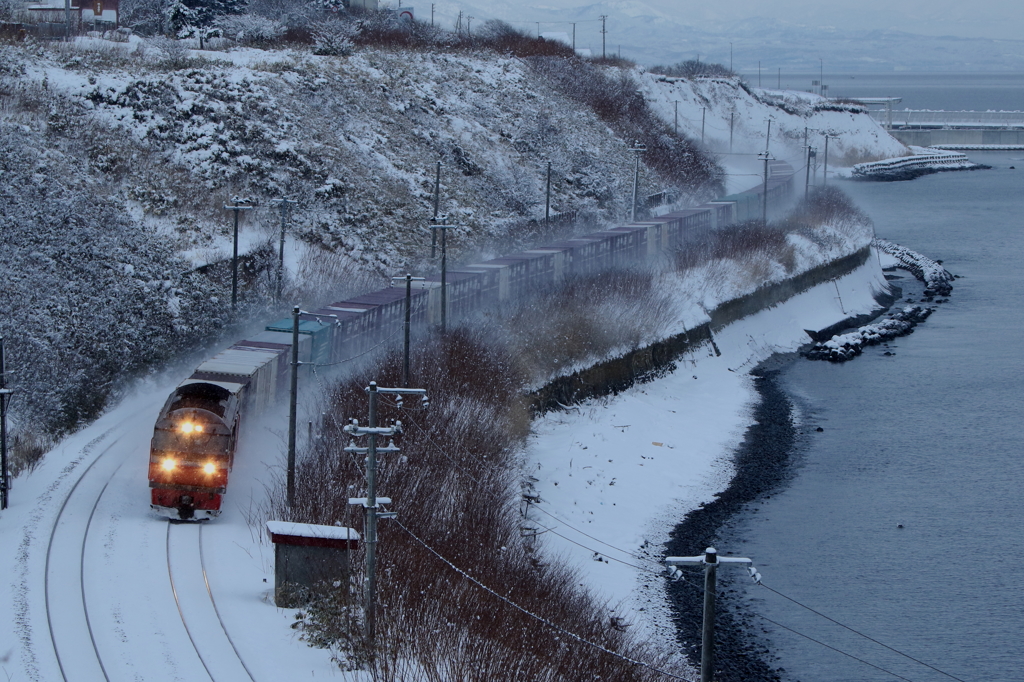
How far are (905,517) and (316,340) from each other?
21.2 meters

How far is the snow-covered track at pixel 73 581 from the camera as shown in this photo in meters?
19.1

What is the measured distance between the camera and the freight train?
26.0 meters

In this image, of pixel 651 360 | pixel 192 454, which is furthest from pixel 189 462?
pixel 651 360

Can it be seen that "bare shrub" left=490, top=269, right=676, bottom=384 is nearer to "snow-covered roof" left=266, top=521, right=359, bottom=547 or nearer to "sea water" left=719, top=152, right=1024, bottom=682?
"sea water" left=719, top=152, right=1024, bottom=682

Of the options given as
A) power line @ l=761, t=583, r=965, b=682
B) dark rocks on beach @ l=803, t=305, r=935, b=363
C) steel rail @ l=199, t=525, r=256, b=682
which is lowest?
power line @ l=761, t=583, r=965, b=682

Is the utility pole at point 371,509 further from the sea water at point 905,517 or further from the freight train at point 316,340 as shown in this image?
the sea water at point 905,517

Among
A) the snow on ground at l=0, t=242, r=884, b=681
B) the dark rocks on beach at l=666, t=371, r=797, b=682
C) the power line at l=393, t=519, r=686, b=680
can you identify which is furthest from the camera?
the dark rocks on beach at l=666, t=371, r=797, b=682

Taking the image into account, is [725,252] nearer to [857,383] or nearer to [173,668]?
[857,383]

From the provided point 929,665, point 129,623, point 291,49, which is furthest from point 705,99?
point 129,623

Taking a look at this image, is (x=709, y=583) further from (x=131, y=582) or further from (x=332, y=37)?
(x=332, y=37)

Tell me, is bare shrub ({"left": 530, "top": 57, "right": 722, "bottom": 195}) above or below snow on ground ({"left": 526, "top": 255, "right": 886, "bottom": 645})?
above

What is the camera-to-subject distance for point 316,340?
3631 centimetres

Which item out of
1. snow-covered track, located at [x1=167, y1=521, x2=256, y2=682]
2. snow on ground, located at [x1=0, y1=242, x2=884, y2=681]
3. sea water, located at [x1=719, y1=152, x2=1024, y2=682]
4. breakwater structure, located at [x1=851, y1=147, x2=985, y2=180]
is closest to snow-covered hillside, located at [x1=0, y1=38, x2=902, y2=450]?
snow on ground, located at [x1=0, y1=242, x2=884, y2=681]

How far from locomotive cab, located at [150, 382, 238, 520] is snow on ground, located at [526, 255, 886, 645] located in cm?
1050
